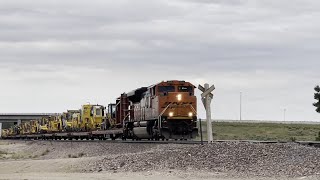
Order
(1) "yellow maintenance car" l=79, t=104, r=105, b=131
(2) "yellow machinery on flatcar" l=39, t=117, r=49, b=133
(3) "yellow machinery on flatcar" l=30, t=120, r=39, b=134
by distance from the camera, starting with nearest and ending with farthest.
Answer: (1) "yellow maintenance car" l=79, t=104, r=105, b=131, (2) "yellow machinery on flatcar" l=39, t=117, r=49, b=133, (3) "yellow machinery on flatcar" l=30, t=120, r=39, b=134

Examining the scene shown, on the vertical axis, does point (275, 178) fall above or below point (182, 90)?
below

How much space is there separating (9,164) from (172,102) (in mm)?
12201

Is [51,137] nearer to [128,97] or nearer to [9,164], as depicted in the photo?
[128,97]

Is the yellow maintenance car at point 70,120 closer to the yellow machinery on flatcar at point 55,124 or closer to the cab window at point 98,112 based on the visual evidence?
the yellow machinery on flatcar at point 55,124

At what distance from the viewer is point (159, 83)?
38.2m

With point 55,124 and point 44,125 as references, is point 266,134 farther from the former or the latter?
point 44,125

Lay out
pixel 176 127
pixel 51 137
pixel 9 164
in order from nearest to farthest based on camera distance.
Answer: pixel 9 164 < pixel 176 127 < pixel 51 137

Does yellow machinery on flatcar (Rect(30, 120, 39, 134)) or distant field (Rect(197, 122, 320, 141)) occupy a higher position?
yellow machinery on flatcar (Rect(30, 120, 39, 134))

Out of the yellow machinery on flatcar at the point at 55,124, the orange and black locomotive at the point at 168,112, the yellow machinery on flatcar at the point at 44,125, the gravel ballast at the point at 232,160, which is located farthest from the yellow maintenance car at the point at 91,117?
the gravel ballast at the point at 232,160

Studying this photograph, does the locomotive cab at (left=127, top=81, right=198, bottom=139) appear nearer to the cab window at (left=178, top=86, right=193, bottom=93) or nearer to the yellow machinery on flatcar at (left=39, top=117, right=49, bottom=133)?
the cab window at (left=178, top=86, right=193, bottom=93)

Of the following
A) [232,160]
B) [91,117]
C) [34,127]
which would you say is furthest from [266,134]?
[232,160]

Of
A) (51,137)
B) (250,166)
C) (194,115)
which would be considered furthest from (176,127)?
(51,137)

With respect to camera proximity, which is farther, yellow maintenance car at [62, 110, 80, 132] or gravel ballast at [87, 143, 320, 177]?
yellow maintenance car at [62, 110, 80, 132]

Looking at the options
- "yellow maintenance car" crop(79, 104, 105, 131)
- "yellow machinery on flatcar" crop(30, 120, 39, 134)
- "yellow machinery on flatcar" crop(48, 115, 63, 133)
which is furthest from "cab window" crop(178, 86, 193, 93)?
"yellow machinery on flatcar" crop(30, 120, 39, 134)
